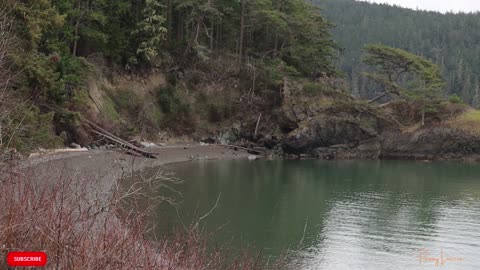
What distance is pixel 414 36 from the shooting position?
158 meters

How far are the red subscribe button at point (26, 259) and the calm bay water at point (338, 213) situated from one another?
242 inches

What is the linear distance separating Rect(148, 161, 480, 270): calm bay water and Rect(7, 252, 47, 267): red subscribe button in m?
6.16

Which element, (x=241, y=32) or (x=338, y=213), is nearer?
(x=338, y=213)

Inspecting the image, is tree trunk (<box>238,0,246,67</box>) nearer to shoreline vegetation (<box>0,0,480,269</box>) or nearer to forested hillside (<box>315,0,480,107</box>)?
shoreline vegetation (<box>0,0,480,269</box>)

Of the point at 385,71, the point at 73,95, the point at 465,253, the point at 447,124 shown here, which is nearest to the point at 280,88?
the point at 385,71

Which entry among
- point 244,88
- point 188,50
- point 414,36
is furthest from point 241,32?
point 414,36

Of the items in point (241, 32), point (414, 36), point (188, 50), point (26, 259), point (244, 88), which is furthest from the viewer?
point (414, 36)

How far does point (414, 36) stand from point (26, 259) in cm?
16554

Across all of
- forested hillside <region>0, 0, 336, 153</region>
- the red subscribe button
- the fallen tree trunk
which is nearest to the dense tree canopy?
forested hillside <region>0, 0, 336, 153</region>

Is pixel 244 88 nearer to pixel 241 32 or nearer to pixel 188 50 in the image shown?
pixel 241 32

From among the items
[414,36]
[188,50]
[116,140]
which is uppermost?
[414,36]

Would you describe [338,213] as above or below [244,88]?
below

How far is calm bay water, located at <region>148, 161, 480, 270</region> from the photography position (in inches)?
772

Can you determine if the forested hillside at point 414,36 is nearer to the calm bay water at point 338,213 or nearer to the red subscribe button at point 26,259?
the calm bay water at point 338,213
